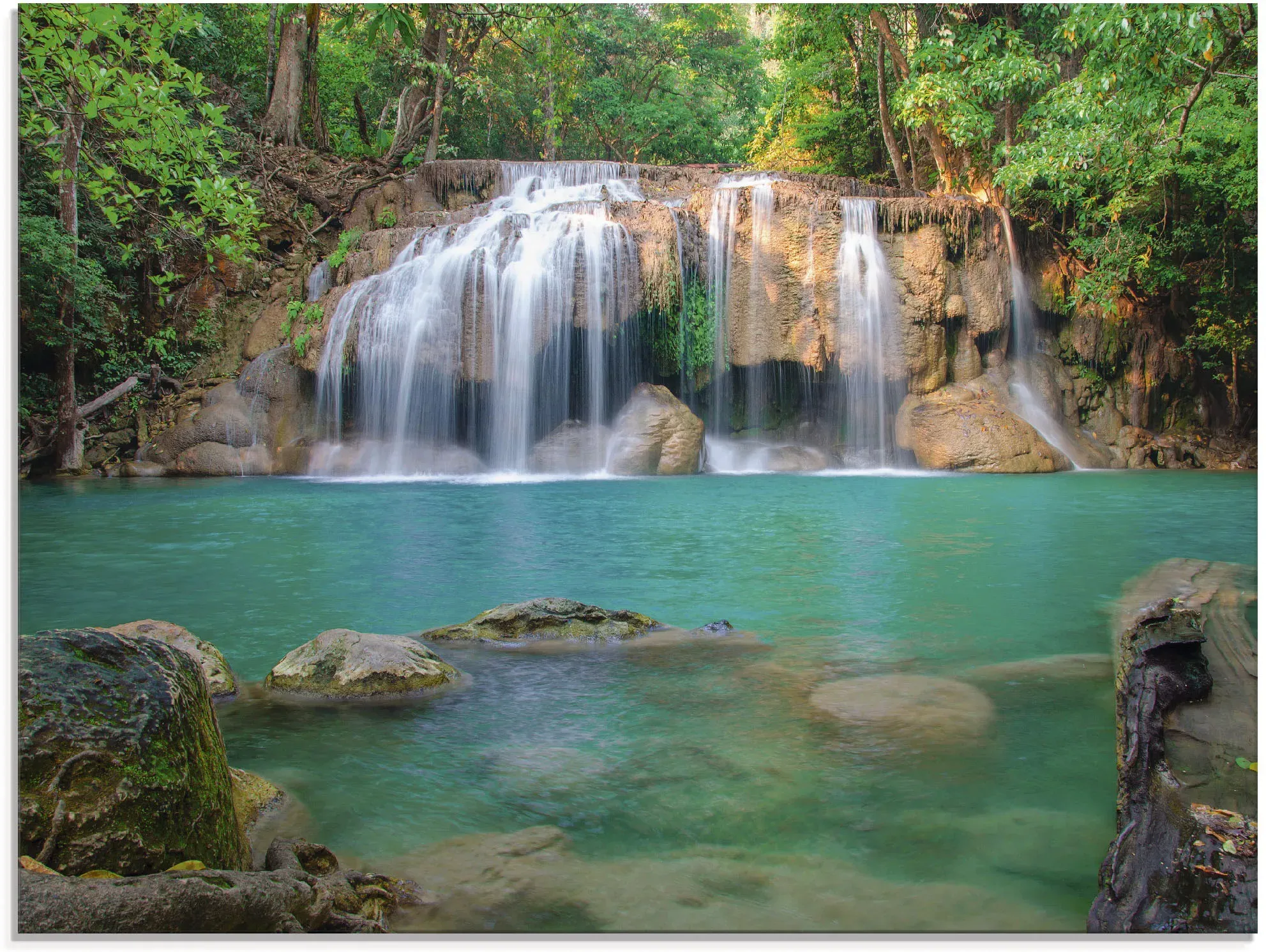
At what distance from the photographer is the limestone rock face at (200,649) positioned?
165 inches

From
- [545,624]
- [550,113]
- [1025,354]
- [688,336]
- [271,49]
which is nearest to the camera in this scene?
[545,624]

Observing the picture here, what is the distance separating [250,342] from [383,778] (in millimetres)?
16363

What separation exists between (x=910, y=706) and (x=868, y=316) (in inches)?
561

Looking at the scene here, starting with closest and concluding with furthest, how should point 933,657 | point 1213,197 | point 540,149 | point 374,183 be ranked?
point 933,657
point 1213,197
point 374,183
point 540,149

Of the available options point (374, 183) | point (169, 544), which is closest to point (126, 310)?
point (374, 183)

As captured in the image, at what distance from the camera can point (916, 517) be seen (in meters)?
10.2

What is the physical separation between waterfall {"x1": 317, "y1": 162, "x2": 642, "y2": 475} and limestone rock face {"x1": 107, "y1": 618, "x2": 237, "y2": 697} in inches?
448

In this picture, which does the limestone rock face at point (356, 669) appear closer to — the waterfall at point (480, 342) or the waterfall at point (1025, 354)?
the waterfall at point (480, 342)

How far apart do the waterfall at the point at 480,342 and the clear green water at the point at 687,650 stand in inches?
168

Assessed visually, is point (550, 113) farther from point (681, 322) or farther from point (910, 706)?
point (910, 706)

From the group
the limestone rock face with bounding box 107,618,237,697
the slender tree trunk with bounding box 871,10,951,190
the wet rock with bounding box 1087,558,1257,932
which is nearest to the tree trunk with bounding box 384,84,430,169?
the slender tree trunk with bounding box 871,10,951,190

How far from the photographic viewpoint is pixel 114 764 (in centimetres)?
226

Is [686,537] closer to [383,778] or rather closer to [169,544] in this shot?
[169,544]

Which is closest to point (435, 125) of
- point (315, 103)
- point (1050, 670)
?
point (315, 103)
